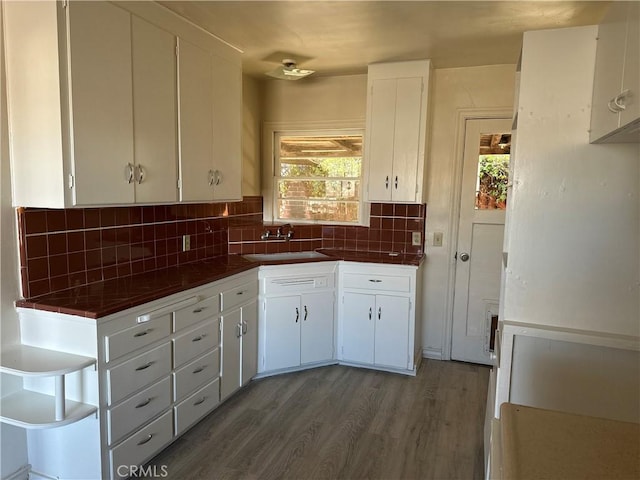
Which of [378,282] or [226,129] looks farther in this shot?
[378,282]

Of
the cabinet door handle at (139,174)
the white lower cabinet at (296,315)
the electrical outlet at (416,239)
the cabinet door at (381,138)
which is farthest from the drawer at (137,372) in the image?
the electrical outlet at (416,239)

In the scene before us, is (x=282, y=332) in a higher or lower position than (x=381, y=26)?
lower

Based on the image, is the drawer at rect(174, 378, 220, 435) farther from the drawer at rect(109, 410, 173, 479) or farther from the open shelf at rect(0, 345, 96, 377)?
the open shelf at rect(0, 345, 96, 377)

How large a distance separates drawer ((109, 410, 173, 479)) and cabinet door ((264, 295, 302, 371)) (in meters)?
1.01

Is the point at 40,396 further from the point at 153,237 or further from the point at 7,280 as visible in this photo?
the point at 153,237

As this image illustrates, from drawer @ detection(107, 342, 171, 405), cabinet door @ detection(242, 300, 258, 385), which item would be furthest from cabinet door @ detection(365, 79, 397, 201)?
drawer @ detection(107, 342, 171, 405)

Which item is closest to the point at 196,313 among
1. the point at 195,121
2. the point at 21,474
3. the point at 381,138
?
the point at 21,474

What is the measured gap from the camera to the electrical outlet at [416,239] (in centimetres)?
376

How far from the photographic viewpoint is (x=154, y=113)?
246 centimetres

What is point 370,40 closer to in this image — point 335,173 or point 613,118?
point 335,173

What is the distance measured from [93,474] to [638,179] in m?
2.66

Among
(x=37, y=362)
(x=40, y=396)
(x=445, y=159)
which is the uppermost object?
(x=445, y=159)

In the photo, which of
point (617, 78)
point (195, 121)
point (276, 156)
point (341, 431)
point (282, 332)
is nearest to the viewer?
point (617, 78)

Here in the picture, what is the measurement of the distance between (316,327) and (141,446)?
1.57 metres
